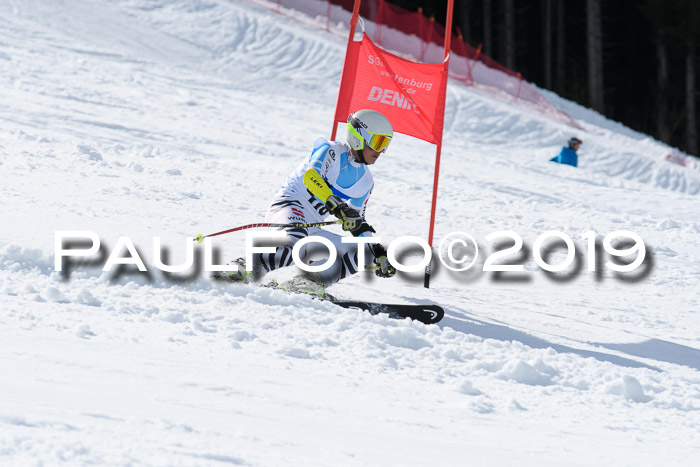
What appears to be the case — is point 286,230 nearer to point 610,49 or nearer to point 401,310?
point 401,310

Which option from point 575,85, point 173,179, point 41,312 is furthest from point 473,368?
point 575,85

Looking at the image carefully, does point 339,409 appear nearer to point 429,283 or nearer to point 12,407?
point 12,407

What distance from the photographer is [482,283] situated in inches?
252

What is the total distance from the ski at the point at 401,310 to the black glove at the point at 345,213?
49 cm

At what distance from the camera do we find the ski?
192 inches

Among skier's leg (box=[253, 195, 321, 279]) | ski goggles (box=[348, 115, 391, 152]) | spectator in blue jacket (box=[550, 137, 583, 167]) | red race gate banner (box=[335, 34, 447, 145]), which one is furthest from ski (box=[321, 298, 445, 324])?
spectator in blue jacket (box=[550, 137, 583, 167])

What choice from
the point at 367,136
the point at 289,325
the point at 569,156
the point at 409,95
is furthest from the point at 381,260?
the point at 569,156

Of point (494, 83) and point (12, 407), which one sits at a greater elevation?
point (494, 83)

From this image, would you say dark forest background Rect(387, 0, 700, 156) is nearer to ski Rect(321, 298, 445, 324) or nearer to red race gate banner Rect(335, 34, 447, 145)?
red race gate banner Rect(335, 34, 447, 145)

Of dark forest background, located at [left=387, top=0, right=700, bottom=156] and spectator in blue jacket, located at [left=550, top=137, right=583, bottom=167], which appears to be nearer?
spectator in blue jacket, located at [left=550, top=137, right=583, bottom=167]

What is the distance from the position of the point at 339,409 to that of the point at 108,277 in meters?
1.97

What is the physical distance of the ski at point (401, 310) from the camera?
192 inches

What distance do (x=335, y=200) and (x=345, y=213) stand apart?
12 cm

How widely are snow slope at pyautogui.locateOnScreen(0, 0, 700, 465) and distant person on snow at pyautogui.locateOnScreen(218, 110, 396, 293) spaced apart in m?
0.33
